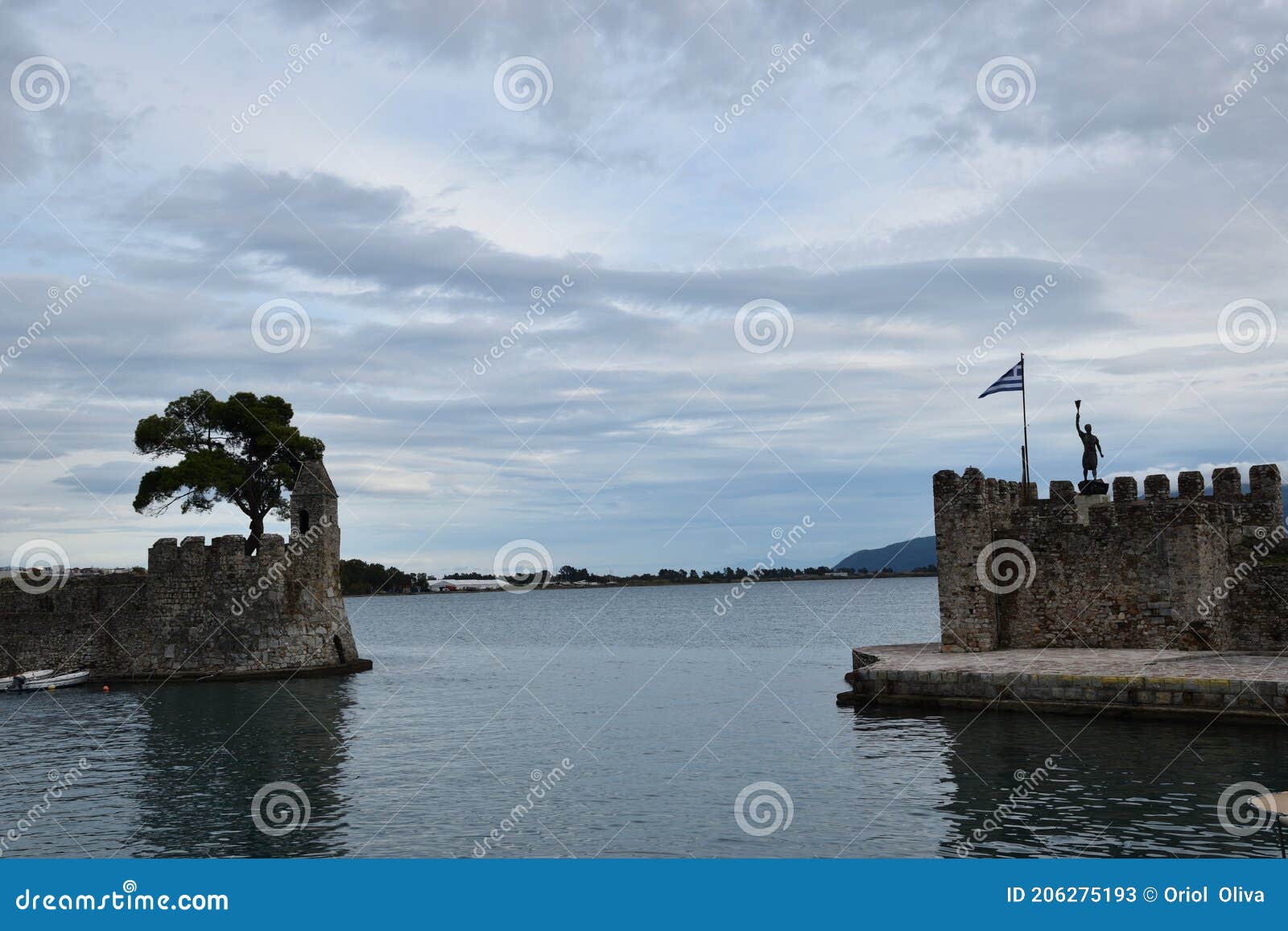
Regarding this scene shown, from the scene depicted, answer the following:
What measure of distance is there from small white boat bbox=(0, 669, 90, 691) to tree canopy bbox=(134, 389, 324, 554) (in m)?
8.79

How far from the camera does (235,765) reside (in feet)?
67.8

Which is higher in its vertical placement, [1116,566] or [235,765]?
[1116,566]

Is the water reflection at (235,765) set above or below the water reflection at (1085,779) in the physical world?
below

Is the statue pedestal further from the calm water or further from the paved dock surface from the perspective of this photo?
the calm water

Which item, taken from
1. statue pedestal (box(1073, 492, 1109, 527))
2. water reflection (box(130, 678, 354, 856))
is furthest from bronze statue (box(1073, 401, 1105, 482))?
water reflection (box(130, 678, 354, 856))

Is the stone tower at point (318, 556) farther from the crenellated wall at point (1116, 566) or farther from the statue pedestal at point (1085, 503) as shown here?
the statue pedestal at point (1085, 503)

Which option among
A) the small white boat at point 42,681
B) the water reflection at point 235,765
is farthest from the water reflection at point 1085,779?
the small white boat at point 42,681

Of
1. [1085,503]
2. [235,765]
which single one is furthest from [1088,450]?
[235,765]

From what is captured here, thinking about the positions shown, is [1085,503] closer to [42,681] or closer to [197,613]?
[197,613]

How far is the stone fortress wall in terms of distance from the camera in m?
36.5

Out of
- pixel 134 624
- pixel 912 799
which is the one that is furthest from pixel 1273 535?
pixel 134 624

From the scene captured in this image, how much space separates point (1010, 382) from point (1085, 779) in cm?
1377

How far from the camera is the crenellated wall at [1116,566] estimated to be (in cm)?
2592

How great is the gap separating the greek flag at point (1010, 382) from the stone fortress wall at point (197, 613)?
2392 centimetres
